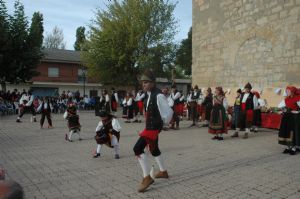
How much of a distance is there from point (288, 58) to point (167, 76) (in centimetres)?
2156

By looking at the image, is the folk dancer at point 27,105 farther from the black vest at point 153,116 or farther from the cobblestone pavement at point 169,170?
the black vest at point 153,116

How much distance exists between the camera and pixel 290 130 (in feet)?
25.8

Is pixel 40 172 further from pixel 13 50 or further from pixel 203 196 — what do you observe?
pixel 13 50

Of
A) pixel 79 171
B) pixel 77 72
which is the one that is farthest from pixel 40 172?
pixel 77 72

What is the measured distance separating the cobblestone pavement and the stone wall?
13.2ft

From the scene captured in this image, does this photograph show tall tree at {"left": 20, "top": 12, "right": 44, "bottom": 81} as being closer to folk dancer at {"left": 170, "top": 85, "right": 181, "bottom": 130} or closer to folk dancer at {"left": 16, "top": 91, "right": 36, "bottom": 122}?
folk dancer at {"left": 16, "top": 91, "right": 36, "bottom": 122}

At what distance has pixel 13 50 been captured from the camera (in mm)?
21797

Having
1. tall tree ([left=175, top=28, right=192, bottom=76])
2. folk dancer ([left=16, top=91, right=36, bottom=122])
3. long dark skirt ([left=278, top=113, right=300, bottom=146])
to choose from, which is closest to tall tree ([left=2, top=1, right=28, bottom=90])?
folk dancer ([left=16, top=91, right=36, bottom=122])

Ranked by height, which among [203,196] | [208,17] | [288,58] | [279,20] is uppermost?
[208,17]

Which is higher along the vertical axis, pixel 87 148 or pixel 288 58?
pixel 288 58

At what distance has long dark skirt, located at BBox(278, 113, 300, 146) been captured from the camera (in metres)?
7.82

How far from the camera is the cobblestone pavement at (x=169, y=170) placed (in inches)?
194

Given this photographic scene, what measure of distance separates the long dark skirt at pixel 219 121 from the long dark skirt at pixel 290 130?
219 cm

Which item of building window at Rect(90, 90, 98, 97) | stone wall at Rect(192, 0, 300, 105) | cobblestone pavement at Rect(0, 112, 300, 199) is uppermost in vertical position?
stone wall at Rect(192, 0, 300, 105)
